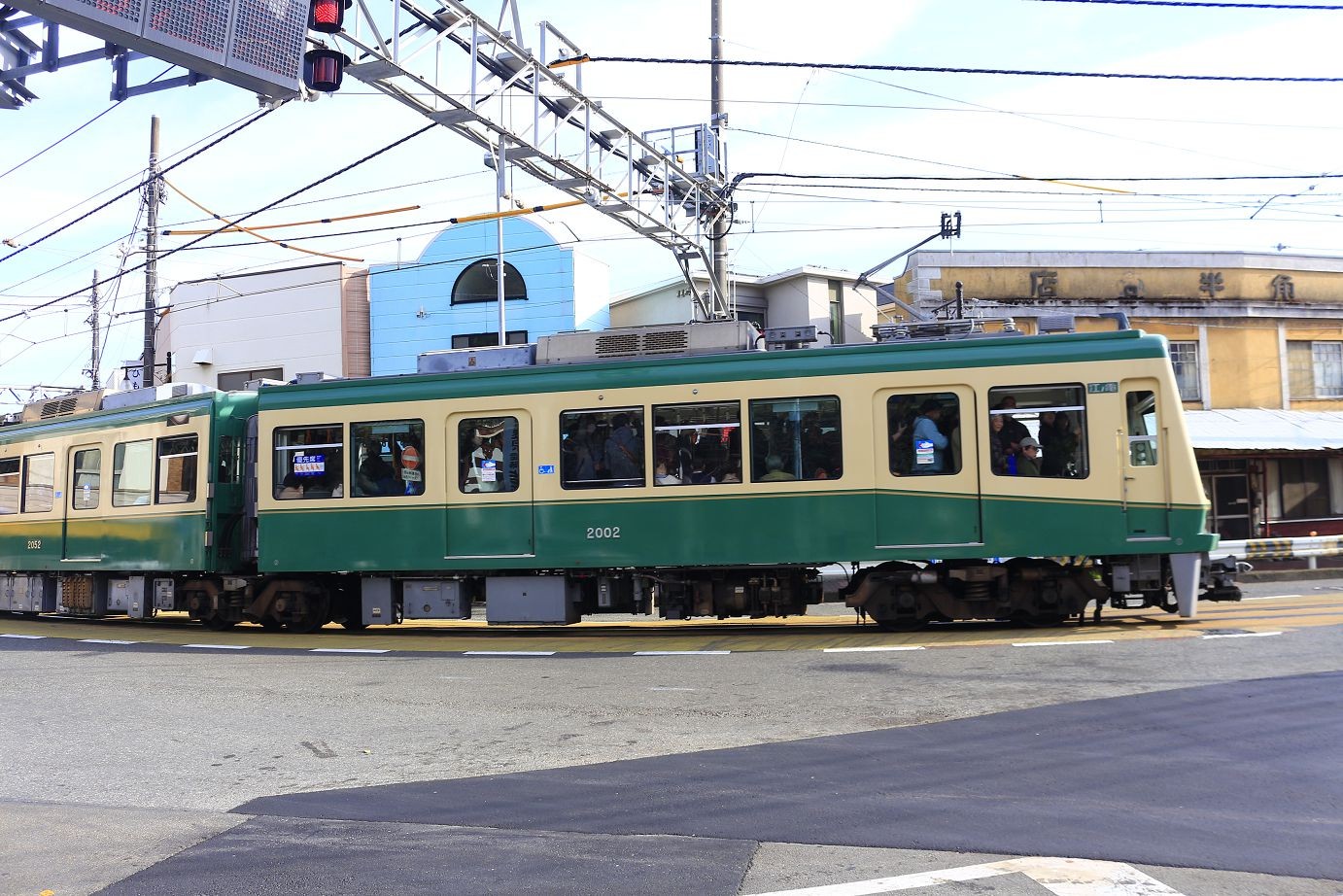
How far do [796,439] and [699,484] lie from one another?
47.9 inches

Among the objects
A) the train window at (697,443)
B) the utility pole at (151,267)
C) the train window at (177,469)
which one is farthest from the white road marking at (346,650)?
the utility pole at (151,267)

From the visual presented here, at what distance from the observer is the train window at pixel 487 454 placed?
1310cm

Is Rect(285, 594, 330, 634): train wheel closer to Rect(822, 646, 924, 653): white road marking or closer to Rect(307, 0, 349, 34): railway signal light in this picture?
Rect(822, 646, 924, 653): white road marking

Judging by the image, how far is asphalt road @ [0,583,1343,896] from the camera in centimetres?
498

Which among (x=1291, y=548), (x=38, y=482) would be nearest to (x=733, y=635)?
(x=1291, y=548)

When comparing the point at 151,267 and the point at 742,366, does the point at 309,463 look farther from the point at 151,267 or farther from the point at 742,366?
the point at 151,267

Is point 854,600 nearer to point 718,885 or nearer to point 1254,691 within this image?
point 1254,691

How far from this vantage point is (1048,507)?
38.2 feet

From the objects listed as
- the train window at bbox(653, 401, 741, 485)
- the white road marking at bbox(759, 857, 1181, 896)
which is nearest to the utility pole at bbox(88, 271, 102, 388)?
the train window at bbox(653, 401, 741, 485)

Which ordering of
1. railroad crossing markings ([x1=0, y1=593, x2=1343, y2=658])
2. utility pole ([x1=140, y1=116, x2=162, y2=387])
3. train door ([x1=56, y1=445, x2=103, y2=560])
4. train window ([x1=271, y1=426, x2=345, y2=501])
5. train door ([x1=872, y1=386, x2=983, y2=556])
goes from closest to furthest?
railroad crossing markings ([x1=0, y1=593, x2=1343, y2=658]) → train door ([x1=872, y1=386, x2=983, y2=556]) → train window ([x1=271, y1=426, x2=345, y2=501]) → train door ([x1=56, y1=445, x2=103, y2=560]) → utility pole ([x1=140, y1=116, x2=162, y2=387])

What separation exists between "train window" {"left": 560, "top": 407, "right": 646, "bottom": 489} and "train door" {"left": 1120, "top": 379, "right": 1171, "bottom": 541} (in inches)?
207

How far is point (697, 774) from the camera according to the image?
259 inches

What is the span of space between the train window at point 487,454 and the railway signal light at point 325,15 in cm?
467

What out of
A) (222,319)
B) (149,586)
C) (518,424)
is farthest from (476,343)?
(518,424)
